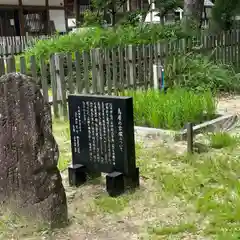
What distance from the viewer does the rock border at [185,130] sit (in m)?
5.70

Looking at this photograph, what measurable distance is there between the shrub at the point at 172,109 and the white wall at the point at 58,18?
2191 cm

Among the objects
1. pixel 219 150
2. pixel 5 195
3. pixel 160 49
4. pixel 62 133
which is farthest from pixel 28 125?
pixel 160 49

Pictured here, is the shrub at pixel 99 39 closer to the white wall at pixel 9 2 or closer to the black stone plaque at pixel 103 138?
the black stone plaque at pixel 103 138

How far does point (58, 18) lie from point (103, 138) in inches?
974

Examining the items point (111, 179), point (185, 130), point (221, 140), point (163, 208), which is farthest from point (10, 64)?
point (163, 208)

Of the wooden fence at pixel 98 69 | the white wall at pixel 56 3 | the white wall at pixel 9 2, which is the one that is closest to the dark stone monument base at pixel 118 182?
the wooden fence at pixel 98 69

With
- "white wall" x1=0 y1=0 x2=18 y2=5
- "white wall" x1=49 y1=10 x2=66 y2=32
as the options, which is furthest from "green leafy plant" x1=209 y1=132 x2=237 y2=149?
"white wall" x1=49 y1=10 x2=66 y2=32

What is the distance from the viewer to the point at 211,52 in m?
11.1

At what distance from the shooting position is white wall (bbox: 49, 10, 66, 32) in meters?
27.5

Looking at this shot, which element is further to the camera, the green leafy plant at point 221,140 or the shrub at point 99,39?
the shrub at point 99,39

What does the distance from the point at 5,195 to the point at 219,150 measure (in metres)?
2.73

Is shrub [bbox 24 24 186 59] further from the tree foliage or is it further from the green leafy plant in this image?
the green leafy plant

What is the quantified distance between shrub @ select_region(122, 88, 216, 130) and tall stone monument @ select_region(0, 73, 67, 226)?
2824 mm

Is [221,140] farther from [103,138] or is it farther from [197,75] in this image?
[197,75]
